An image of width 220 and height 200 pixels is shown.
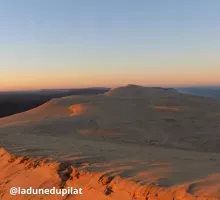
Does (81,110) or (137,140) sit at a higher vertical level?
(81,110)

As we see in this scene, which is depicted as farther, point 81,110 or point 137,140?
point 81,110

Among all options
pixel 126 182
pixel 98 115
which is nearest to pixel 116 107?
pixel 98 115

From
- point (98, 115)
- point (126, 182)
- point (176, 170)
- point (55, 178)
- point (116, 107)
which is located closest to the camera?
point (126, 182)

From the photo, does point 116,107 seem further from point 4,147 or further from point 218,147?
point 4,147

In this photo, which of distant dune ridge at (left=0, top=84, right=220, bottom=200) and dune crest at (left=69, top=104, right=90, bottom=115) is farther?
dune crest at (left=69, top=104, right=90, bottom=115)

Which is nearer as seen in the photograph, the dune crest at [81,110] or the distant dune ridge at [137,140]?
the distant dune ridge at [137,140]

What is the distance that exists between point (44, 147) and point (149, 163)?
2.99 metres

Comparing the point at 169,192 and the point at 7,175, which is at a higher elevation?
the point at 169,192

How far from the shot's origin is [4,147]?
7375mm

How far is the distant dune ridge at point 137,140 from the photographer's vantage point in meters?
4.32

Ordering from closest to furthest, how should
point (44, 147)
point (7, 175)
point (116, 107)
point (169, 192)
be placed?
point (169, 192) → point (7, 175) → point (44, 147) → point (116, 107)

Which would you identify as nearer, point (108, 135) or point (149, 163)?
point (149, 163)

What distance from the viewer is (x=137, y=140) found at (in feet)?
34.1

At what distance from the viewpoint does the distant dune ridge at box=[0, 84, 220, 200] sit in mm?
4324
